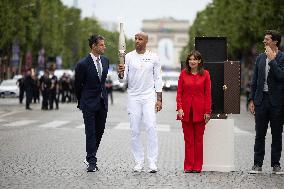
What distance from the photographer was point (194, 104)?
14.0m

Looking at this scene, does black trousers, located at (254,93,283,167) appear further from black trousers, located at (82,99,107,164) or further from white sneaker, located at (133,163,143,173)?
black trousers, located at (82,99,107,164)

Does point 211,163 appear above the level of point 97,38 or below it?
below

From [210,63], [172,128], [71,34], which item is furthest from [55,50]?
[210,63]

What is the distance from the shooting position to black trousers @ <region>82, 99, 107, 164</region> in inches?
551

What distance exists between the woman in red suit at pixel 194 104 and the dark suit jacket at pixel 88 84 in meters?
1.14

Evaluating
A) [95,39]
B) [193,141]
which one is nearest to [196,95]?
[193,141]

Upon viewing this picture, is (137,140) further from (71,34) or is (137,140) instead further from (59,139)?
(71,34)

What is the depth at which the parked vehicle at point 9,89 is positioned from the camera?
2552 inches

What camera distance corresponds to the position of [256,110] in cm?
1398

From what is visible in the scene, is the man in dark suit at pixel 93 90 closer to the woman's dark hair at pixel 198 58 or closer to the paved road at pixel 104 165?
the paved road at pixel 104 165

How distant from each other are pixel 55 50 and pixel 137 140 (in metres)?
87.8

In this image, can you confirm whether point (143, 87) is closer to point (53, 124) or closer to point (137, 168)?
point (137, 168)

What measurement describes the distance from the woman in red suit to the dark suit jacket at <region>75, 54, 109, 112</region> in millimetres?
1142

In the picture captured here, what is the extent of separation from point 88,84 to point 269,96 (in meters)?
2.57
